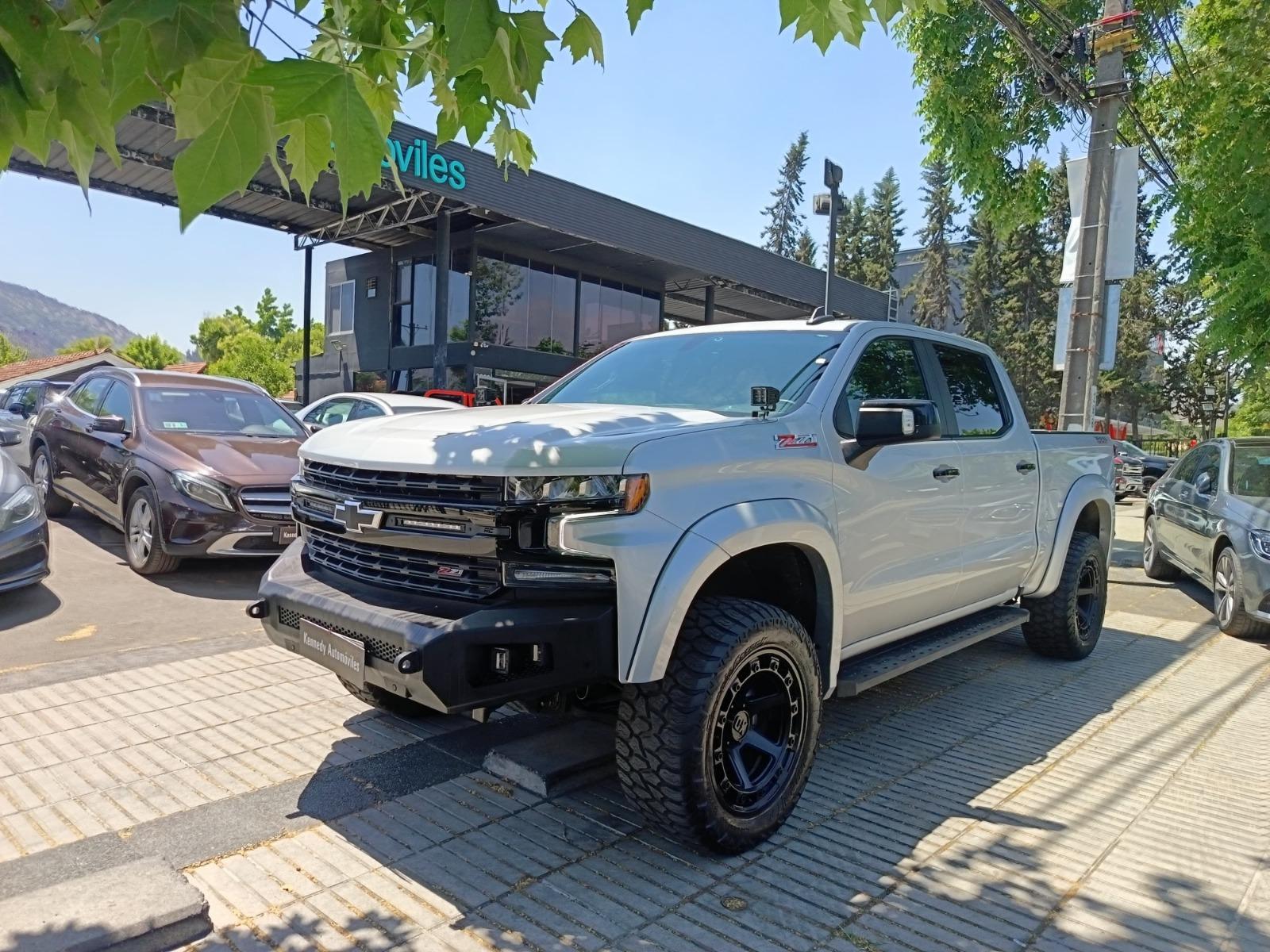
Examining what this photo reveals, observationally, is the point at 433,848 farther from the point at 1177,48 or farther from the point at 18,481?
the point at 1177,48

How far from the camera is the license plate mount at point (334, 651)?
292 cm

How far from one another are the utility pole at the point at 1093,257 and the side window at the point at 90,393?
32.6 ft

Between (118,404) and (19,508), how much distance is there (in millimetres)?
2459

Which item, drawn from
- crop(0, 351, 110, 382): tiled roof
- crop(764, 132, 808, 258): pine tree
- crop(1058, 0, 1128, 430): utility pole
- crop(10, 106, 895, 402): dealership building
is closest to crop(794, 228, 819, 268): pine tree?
crop(764, 132, 808, 258): pine tree

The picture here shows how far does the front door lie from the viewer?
12.4 feet

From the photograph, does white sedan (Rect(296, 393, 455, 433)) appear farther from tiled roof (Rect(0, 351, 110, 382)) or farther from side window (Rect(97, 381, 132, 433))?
tiled roof (Rect(0, 351, 110, 382))

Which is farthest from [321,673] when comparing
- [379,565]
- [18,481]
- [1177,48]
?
[1177,48]

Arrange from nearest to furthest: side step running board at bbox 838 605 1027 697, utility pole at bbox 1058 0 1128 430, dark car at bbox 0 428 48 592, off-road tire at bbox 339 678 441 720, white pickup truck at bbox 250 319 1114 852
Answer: white pickup truck at bbox 250 319 1114 852
side step running board at bbox 838 605 1027 697
off-road tire at bbox 339 678 441 720
dark car at bbox 0 428 48 592
utility pole at bbox 1058 0 1128 430

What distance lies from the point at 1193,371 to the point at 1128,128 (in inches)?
1671

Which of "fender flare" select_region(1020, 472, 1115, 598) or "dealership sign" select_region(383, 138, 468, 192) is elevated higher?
"dealership sign" select_region(383, 138, 468, 192)

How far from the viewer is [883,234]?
6181 cm

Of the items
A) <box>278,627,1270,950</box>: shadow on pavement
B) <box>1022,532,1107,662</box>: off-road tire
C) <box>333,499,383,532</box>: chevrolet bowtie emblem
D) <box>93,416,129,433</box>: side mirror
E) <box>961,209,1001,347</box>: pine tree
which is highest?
<box>961,209,1001,347</box>: pine tree

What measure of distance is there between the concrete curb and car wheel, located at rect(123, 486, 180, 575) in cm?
462

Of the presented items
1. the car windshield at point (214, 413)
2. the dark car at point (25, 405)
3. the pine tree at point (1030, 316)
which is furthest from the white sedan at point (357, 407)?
the pine tree at point (1030, 316)
